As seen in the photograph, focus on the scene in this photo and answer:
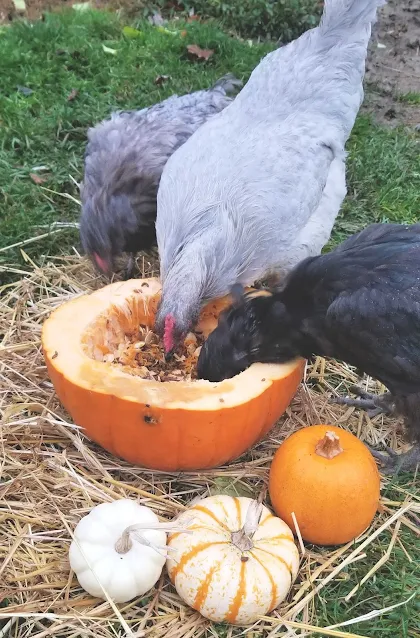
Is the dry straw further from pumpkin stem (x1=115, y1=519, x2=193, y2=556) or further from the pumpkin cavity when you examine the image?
the pumpkin cavity

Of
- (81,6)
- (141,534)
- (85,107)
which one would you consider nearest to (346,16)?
(85,107)

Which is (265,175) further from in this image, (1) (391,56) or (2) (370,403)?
(1) (391,56)

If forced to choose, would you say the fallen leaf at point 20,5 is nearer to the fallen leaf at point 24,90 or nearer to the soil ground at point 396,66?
the fallen leaf at point 24,90

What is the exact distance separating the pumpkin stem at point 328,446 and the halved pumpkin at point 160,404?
25 cm

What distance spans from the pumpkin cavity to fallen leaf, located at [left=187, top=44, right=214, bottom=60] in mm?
3305

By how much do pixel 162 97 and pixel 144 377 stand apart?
310 centimetres

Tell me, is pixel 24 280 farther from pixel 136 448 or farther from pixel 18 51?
pixel 18 51

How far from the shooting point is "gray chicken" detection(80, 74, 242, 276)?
10.4 feet

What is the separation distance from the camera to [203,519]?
1965 mm

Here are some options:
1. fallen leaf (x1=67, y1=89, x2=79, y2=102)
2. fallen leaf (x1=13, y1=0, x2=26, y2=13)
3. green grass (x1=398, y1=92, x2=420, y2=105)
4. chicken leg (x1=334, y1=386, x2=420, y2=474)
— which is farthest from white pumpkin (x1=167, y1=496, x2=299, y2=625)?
fallen leaf (x1=13, y1=0, x2=26, y2=13)

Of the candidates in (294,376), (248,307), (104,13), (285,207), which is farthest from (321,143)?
(104,13)

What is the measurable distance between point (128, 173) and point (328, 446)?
1883mm

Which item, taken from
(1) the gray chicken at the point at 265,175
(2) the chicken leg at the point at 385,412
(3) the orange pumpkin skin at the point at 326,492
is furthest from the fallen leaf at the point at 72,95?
(3) the orange pumpkin skin at the point at 326,492

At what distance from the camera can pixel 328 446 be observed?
2.13 m
